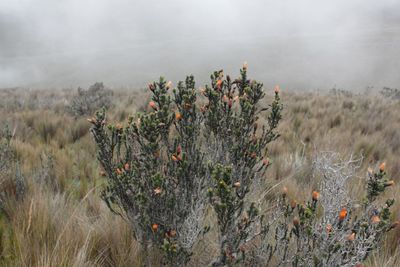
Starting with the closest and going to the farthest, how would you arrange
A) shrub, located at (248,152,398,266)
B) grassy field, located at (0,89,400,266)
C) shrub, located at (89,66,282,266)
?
shrub, located at (248,152,398,266) < shrub, located at (89,66,282,266) < grassy field, located at (0,89,400,266)

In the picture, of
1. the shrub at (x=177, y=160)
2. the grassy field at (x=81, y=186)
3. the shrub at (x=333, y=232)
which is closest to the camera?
the shrub at (x=333, y=232)

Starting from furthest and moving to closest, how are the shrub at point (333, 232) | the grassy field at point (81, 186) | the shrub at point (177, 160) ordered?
the grassy field at point (81, 186) < the shrub at point (177, 160) < the shrub at point (333, 232)

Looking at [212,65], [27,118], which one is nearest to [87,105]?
[27,118]

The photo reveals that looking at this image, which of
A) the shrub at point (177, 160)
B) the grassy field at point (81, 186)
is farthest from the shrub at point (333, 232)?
the grassy field at point (81, 186)


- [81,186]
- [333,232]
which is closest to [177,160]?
[333,232]

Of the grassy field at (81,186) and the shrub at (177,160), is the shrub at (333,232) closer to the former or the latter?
the shrub at (177,160)

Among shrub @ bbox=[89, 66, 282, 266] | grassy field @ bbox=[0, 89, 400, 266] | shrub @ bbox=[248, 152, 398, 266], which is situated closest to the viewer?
shrub @ bbox=[248, 152, 398, 266]

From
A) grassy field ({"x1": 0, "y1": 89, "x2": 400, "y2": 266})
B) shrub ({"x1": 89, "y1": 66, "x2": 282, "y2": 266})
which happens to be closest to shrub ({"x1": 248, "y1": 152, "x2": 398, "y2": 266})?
shrub ({"x1": 89, "y1": 66, "x2": 282, "y2": 266})

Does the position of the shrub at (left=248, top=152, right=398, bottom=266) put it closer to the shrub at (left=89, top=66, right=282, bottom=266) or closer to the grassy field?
the shrub at (left=89, top=66, right=282, bottom=266)

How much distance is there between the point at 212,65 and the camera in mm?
55594

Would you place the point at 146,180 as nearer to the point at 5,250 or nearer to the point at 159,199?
the point at 159,199

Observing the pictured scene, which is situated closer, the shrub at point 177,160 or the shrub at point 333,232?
the shrub at point 333,232

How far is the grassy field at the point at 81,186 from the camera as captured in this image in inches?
72.4

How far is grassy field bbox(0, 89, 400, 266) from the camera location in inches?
72.4
